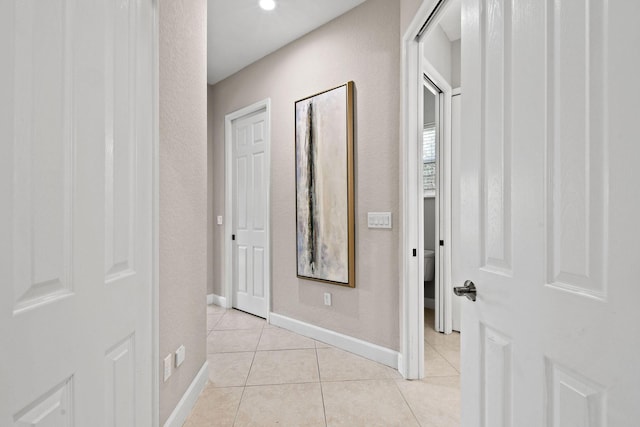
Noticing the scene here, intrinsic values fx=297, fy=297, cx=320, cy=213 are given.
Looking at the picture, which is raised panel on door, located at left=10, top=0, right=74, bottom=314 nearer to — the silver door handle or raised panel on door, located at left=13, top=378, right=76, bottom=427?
raised panel on door, located at left=13, top=378, right=76, bottom=427

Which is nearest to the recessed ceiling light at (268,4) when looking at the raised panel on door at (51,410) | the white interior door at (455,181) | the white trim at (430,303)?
the white interior door at (455,181)

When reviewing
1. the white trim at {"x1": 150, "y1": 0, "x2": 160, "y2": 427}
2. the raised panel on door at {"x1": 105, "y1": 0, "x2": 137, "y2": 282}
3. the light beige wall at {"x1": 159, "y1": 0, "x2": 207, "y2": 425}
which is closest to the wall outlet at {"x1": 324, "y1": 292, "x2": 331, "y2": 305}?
the light beige wall at {"x1": 159, "y1": 0, "x2": 207, "y2": 425}

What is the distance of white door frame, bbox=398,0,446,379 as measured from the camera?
79.6 inches

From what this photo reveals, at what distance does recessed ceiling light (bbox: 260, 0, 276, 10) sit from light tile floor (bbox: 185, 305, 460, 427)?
2.83 m

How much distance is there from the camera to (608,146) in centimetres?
54

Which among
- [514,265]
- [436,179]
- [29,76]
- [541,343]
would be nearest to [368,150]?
[436,179]

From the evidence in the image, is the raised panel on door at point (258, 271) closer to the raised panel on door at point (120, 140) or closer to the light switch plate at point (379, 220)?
the light switch plate at point (379, 220)

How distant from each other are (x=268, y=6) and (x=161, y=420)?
113 inches

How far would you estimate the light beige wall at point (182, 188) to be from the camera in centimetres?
140

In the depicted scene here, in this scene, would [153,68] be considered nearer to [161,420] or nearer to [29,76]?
[29,76]

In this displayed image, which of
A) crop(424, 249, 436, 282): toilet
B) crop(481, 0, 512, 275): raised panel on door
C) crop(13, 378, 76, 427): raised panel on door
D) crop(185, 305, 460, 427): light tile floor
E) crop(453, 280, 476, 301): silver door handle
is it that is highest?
crop(481, 0, 512, 275): raised panel on door

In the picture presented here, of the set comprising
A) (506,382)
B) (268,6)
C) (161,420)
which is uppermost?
(268,6)

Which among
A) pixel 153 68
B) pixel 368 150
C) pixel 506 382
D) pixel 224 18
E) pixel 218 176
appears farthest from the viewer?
pixel 218 176

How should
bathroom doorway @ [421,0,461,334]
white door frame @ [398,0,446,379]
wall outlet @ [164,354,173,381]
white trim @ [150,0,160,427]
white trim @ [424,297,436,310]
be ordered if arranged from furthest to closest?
white trim @ [424,297,436,310] < bathroom doorway @ [421,0,461,334] < white door frame @ [398,0,446,379] < wall outlet @ [164,354,173,381] < white trim @ [150,0,160,427]
